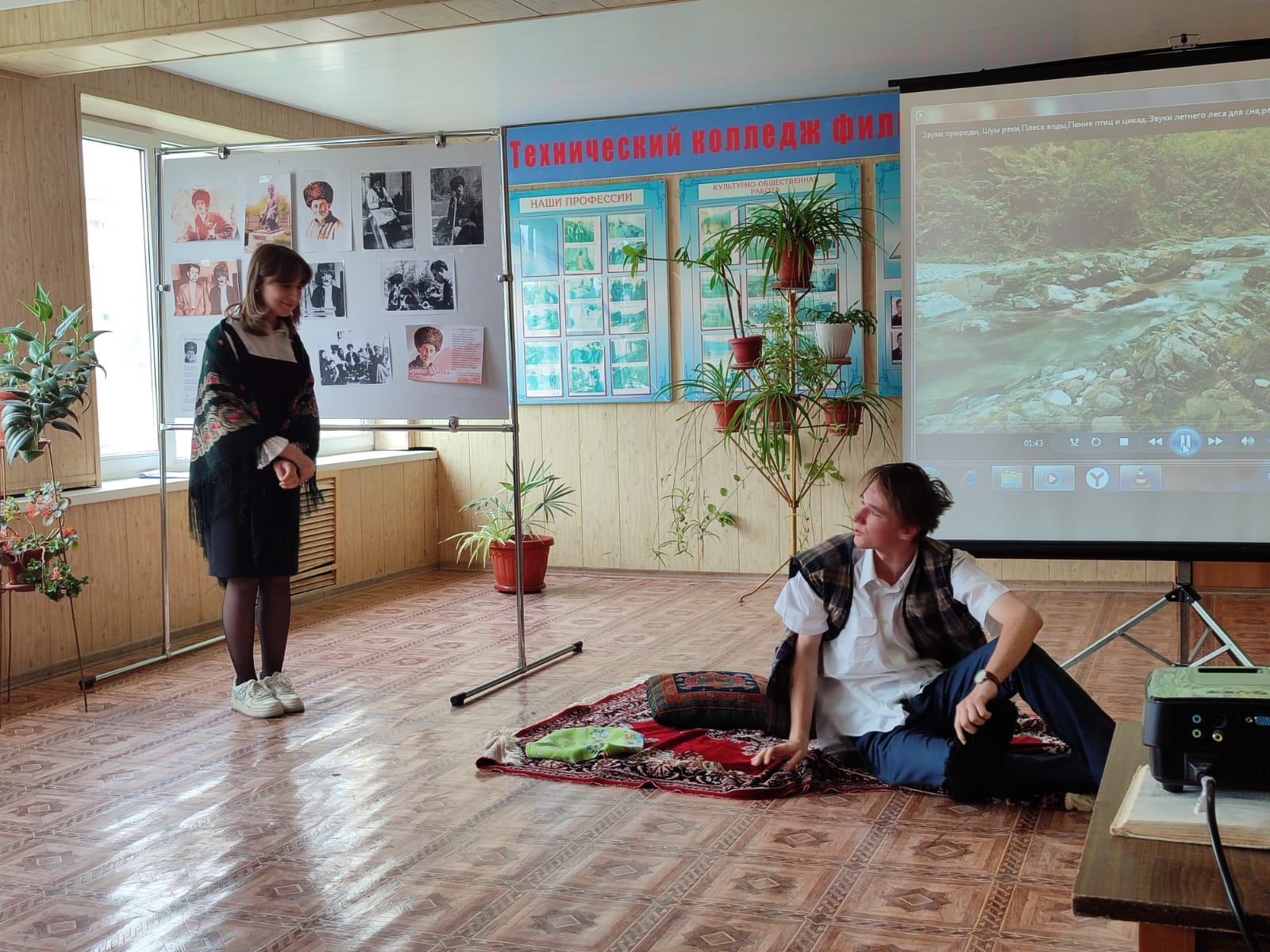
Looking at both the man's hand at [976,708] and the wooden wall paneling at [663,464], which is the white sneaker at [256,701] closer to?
the man's hand at [976,708]

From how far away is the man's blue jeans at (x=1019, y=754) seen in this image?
2.80m

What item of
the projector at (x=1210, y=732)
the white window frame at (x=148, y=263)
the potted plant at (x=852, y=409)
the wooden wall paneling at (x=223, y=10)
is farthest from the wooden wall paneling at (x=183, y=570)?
the projector at (x=1210, y=732)

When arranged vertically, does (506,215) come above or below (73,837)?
above

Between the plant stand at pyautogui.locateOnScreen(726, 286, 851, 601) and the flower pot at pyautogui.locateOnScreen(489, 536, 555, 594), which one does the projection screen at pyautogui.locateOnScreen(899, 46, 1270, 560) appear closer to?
the plant stand at pyautogui.locateOnScreen(726, 286, 851, 601)

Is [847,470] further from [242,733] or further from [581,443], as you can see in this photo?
[242,733]

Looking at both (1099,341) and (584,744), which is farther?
(1099,341)

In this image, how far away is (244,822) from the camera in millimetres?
3020

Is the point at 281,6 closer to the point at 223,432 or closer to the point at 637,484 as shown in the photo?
the point at 223,432

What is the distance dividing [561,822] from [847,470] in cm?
377

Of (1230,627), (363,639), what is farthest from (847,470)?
(363,639)

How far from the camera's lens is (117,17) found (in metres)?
4.15

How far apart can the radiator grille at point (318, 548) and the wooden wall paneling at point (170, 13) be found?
258 centimetres

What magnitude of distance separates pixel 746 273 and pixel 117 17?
3.30m

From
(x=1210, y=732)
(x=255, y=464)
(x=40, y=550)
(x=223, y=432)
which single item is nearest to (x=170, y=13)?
(x=223, y=432)
